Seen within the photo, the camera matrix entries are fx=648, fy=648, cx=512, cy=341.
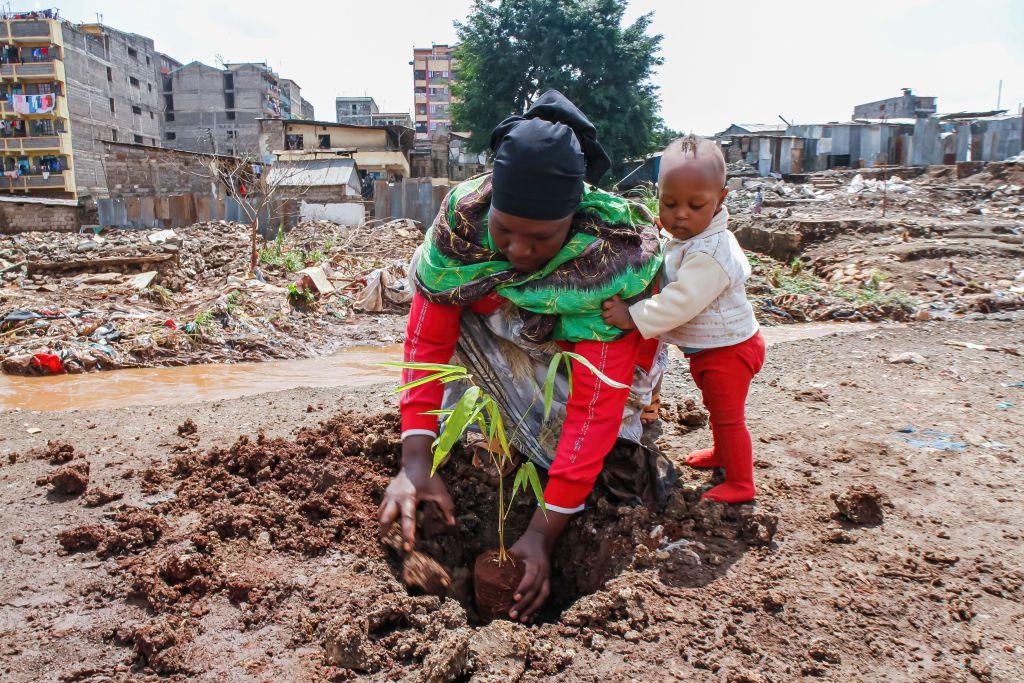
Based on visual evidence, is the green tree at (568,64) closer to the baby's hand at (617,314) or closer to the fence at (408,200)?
the fence at (408,200)

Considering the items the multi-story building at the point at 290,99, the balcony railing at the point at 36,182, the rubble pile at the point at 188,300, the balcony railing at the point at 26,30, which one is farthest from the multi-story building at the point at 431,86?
the rubble pile at the point at 188,300

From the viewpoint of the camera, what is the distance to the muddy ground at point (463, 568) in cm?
138

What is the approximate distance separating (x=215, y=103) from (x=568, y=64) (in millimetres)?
33003

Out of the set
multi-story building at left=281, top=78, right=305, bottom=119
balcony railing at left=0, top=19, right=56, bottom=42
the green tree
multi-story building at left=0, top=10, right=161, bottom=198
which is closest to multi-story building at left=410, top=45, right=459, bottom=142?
multi-story building at left=281, top=78, right=305, bottom=119

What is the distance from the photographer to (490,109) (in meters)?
24.8

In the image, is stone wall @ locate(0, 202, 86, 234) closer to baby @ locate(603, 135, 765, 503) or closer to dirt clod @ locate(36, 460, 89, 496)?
dirt clod @ locate(36, 460, 89, 496)

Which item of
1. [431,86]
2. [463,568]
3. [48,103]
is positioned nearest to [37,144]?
[48,103]

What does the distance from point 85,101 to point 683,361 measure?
44004 mm

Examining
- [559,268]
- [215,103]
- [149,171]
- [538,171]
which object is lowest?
[559,268]

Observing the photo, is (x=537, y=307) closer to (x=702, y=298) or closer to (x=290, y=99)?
(x=702, y=298)

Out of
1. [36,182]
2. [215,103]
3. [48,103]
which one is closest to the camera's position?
[48,103]

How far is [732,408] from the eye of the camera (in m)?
1.98

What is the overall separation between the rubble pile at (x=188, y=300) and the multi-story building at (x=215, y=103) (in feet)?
116

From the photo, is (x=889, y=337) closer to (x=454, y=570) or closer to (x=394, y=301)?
(x=454, y=570)
